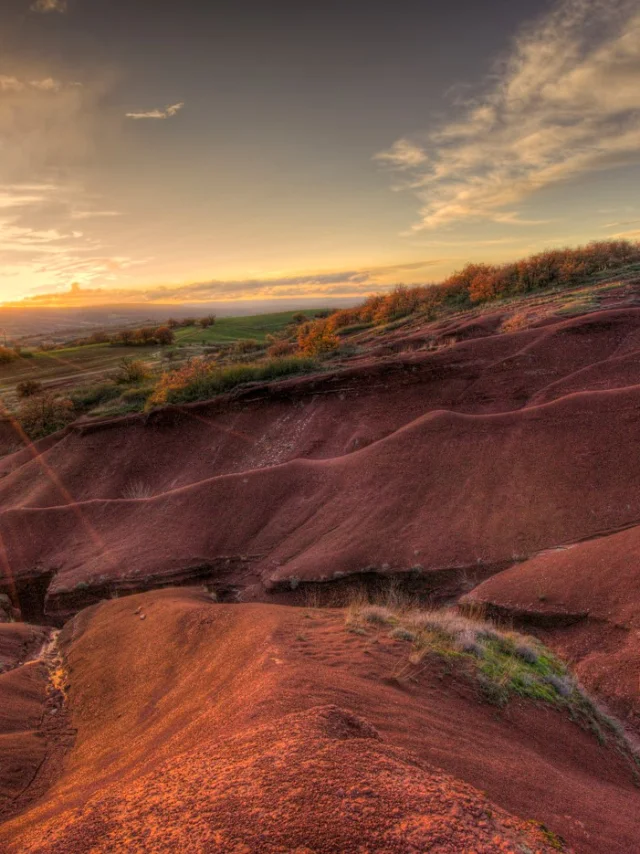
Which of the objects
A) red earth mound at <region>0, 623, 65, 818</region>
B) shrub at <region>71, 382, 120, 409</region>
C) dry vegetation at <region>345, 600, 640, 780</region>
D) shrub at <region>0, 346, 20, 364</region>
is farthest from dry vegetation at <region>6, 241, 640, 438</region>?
dry vegetation at <region>345, 600, 640, 780</region>

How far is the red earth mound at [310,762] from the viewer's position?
116 inches

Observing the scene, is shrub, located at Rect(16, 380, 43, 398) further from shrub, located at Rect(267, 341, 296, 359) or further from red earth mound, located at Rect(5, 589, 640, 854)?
red earth mound, located at Rect(5, 589, 640, 854)

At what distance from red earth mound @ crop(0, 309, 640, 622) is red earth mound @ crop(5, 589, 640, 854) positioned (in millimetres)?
4772

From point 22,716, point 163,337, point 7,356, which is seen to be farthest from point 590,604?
point 7,356

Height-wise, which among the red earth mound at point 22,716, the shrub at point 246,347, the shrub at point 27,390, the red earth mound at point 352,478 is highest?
the shrub at point 246,347

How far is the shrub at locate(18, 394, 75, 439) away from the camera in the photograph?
1154 inches

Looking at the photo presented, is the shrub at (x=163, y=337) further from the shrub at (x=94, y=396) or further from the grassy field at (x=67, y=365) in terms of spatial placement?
the shrub at (x=94, y=396)

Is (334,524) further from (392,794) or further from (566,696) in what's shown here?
(392,794)

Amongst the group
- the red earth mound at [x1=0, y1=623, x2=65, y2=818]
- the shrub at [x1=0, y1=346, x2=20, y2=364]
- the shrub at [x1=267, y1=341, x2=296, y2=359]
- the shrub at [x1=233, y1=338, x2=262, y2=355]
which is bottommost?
the red earth mound at [x1=0, y1=623, x2=65, y2=818]

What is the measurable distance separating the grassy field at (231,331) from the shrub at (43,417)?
37255 mm

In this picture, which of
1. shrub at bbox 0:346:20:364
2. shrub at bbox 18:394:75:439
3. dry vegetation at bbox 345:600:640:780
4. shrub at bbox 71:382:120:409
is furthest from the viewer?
shrub at bbox 0:346:20:364

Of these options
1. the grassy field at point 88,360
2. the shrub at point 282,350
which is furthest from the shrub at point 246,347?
the shrub at point 282,350

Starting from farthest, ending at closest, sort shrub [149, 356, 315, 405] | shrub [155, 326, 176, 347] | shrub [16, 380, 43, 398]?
shrub [155, 326, 176, 347] < shrub [16, 380, 43, 398] < shrub [149, 356, 315, 405]

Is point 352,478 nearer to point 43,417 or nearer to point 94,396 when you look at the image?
point 43,417
